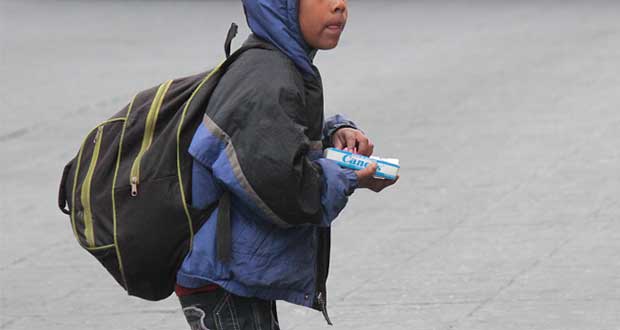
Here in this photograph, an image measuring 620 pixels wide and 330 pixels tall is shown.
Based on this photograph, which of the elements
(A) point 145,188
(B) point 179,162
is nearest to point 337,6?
(B) point 179,162

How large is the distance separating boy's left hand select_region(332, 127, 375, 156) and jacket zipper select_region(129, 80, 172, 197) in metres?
0.50

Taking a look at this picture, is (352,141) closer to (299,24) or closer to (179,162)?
(299,24)

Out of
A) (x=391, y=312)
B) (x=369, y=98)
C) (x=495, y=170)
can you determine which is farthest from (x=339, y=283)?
(x=369, y=98)

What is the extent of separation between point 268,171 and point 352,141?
0.49 metres

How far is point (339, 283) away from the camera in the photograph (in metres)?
6.33

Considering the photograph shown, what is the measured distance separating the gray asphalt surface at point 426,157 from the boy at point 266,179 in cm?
220

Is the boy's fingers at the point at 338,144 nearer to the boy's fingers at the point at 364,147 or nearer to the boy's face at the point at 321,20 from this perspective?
the boy's fingers at the point at 364,147

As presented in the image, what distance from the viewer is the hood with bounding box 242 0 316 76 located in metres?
3.43

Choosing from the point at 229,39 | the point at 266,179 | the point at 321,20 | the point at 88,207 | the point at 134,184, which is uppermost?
the point at 321,20

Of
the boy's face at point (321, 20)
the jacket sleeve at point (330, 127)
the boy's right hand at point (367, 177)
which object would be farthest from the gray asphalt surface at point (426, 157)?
the boy's face at point (321, 20)

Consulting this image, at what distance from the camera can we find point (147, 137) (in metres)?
3.49

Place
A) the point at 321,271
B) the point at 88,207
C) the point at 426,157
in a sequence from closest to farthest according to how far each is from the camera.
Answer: the point at 88,207
the point at 321,271
the point at 426,157

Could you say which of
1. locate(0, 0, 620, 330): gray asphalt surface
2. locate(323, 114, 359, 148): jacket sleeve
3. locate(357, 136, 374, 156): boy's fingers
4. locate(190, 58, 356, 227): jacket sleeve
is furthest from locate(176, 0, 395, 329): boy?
locate(0, 0, 620, 330): gray asphalt surface

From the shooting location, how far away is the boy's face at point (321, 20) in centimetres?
344
